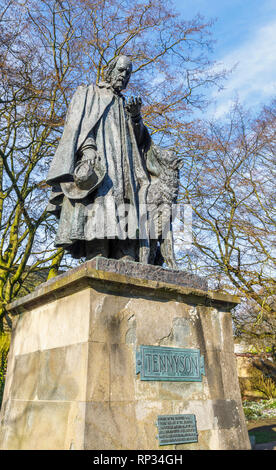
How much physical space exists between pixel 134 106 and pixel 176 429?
11.8ft

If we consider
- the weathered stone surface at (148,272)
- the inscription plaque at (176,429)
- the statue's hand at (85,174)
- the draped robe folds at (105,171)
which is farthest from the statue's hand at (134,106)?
the inscription plaque at (176,429)

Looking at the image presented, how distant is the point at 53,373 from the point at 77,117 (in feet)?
9.40

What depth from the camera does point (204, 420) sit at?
12.8 feet

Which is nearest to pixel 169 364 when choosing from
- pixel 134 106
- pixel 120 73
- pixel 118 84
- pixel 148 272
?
pixel 148 272

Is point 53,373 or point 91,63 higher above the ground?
point 91,63

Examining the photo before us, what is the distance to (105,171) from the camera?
4.35 metres

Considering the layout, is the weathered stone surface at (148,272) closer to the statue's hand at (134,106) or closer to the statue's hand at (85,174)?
the statue's hand at (85,174)

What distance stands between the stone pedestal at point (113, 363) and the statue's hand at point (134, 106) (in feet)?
6.75

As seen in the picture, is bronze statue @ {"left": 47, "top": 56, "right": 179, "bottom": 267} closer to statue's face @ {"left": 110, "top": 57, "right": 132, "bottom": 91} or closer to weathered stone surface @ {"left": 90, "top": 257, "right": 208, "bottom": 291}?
statue's face @ {"left": 110, "top": 57, "right": 132, "bottom": 91}

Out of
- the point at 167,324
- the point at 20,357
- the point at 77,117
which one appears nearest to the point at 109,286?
the point at 167,324

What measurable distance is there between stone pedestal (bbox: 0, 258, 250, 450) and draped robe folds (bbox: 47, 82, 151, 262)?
52 cm

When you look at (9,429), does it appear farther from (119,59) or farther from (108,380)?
(119,59)

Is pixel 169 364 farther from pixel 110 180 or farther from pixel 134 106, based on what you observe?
pixel 134 106

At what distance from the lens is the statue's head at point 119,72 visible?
5090 mm
